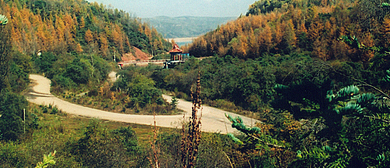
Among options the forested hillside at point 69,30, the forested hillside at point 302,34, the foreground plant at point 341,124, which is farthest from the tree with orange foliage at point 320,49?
the forested hillside at point 69,30

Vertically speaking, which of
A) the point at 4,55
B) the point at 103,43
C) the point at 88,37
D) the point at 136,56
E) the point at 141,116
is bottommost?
the point at 141,116

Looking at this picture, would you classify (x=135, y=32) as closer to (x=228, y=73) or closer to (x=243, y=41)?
(x=243, y=41)

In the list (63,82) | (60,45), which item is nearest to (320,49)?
(63,82)

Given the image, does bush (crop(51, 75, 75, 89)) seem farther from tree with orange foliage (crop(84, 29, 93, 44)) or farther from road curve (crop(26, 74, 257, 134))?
tree with orange foliage (crop(84, 29, 93, 44))

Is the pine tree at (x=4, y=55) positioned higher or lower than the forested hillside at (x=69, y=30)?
lower

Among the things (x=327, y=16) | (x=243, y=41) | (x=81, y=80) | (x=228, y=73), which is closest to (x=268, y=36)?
(x=243, y=41)

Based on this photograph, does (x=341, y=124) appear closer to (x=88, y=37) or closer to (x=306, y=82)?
(x=306, y=82)

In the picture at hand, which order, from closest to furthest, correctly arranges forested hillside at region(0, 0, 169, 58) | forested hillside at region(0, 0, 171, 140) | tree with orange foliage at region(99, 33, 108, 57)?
forested hillside at region(0, 0, 171, 140) < forested hillside at region(0, 0, 169, 58) < tree with orange foliage at region(99, 33, 108, 57)

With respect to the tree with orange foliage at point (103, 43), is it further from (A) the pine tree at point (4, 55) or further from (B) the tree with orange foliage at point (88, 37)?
(A) the pine tree at point (4, 55)

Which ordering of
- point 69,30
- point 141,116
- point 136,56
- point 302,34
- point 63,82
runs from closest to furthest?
point 141,116
point 63,82
point 302,34
point 69,30
point 136,56

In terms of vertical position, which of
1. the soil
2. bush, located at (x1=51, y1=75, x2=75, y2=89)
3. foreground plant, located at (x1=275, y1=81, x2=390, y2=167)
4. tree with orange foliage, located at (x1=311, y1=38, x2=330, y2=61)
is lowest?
bush, located at (x1=51, y1=75, x2=75, y2=89)

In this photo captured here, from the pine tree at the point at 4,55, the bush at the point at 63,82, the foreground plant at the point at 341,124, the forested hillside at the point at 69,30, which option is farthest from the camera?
the forested hillside at the point at 69,30

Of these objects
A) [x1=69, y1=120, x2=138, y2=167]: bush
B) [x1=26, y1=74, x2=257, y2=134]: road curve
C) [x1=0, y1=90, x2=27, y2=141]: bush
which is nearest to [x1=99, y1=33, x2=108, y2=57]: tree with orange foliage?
[x1=26, y1=74, x2=257, y2=134]: road curve
